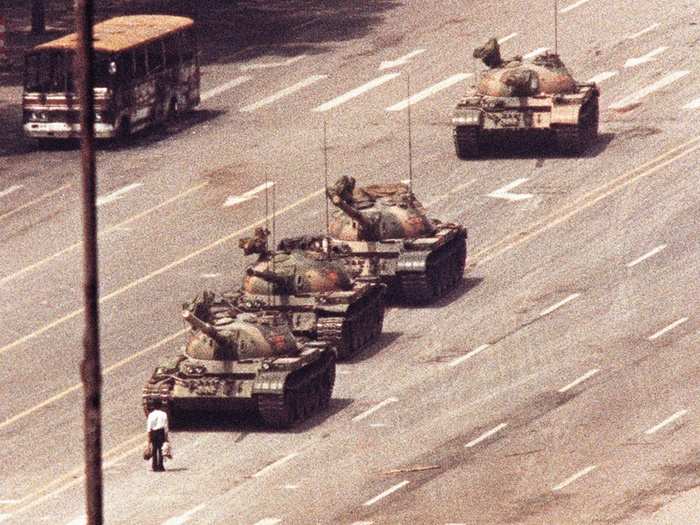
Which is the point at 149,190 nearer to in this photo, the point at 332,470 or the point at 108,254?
the point at 108,254

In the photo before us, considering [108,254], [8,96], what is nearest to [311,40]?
[8,96]

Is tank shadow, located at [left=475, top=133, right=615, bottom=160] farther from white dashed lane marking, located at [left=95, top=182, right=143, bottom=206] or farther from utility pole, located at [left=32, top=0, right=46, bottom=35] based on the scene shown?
utility pole, located at [left=32, top=0, right=46, bottom=35]

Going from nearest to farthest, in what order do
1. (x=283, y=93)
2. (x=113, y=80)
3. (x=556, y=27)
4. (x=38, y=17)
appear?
(x=113, y=80) < (x=556, y=27) < (x=283, y=93) < (x=38, y=17)

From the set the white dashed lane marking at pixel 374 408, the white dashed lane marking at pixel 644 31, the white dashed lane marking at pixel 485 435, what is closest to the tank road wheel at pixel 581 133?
the white dashed lane marking at pixel 644 31

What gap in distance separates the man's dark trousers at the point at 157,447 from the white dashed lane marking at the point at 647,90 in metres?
36.1

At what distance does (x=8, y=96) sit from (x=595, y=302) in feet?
105

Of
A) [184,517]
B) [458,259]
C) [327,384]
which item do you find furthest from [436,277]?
[184,517]

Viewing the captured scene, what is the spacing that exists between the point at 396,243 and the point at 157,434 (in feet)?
52.2

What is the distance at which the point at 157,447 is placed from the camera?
160ft

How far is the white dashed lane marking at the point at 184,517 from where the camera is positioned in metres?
45.3

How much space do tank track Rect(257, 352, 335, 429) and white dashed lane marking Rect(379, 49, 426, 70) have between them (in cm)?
3635

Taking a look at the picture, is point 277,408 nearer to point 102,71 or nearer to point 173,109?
point 102,71

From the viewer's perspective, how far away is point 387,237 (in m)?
63.6

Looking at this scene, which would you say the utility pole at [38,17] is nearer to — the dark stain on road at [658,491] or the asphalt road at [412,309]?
the asphalt road at [412,309]
